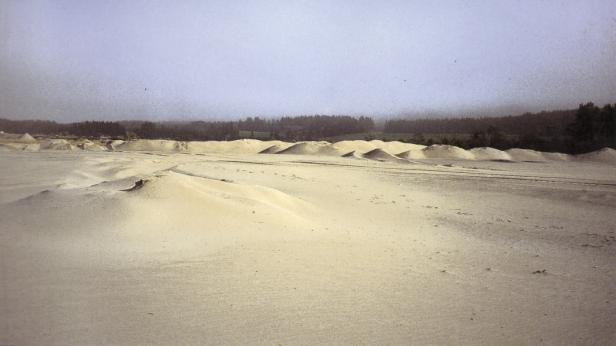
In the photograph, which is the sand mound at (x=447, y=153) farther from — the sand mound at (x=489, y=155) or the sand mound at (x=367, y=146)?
the sand mound at (x=367, y=146)

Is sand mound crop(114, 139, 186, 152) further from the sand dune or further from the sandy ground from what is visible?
the sandy ground

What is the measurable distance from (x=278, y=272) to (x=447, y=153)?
34.5 metres

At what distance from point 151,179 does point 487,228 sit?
756 centimetres

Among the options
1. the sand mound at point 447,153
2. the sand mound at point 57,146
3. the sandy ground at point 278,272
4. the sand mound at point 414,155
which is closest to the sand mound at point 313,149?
the sand mound at point 414,155

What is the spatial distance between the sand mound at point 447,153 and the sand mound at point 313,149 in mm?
9158

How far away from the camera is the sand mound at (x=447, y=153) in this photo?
36156mm

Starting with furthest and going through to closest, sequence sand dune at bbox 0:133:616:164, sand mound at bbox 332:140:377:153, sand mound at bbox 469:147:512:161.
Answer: sand mound at bbox 332:140:377:153
sand mound at bbox 469:147:512:161
sand dune at bbox 0:133:616:164

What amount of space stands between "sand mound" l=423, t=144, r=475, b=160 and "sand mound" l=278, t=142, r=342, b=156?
30.0ft

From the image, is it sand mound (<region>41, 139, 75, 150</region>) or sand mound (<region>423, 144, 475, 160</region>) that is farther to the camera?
sand mound (<region>41, 139, 75, 150</region>)

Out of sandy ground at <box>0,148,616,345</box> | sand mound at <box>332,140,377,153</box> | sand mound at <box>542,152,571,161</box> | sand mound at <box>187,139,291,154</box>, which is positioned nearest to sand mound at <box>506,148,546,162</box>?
sand mound at <box>542,152,571,161</box>

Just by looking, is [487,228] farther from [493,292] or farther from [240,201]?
[240,201]

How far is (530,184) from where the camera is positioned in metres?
17.8

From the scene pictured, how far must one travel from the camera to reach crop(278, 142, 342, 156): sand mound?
140 ft

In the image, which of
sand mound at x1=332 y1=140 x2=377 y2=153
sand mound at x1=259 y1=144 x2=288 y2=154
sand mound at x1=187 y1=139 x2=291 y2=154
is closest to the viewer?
sand mound at x1=332 y1=140 x2=377 y2=153
